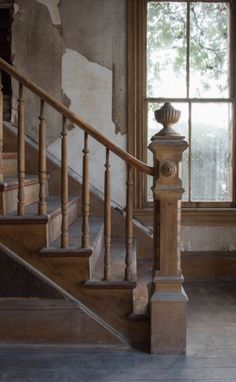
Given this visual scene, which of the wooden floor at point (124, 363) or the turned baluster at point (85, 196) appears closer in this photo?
the wooden floor at point (124, 363)

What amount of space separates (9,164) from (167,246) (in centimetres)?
146

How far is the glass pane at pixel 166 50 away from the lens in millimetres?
3873

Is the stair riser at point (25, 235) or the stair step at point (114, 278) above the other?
the stair riser at point (25, 235)

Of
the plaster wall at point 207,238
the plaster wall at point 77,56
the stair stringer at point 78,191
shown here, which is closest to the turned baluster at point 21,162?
the stair stringer at point 78,191

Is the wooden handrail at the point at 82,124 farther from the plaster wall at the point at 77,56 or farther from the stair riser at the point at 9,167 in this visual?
the plaster wall at the point at 77,56

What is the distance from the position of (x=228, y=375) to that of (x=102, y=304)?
791mm

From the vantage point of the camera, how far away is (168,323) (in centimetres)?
238

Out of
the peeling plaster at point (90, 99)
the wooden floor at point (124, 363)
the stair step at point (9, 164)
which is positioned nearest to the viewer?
the wooden floor at point (124, 363)

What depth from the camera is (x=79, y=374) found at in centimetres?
214

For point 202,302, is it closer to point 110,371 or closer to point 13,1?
point 110,371

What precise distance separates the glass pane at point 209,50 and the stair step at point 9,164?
1768 millimetres

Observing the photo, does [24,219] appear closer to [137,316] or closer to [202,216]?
[137,316]

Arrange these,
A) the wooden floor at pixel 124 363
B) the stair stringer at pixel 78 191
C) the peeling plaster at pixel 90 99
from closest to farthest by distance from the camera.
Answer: the wooden floor at pixel 124 363 → the stair stringer at pixel 78 191 → the peeling plaster at pixel 90 99

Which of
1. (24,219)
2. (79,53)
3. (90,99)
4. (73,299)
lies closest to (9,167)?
(24,219)
